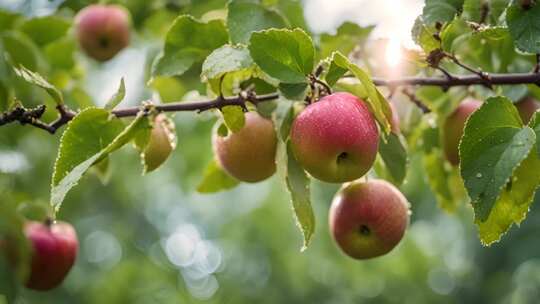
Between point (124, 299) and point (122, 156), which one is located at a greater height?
point (122, 156)

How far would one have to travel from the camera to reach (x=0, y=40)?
2408mm

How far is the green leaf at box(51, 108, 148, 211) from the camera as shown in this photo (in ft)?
4.88

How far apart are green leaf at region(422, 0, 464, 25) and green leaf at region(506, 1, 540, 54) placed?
0.16 metres

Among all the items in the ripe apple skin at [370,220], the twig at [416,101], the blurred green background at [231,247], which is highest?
the twig at [416,101]

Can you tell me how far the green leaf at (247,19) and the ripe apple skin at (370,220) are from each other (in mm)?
440

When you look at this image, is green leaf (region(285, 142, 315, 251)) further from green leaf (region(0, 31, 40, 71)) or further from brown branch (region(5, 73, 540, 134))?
green leaf (region(0, 31, 40, 71))

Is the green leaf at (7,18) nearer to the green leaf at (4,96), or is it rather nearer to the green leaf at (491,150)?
the green leaf at (4,96)

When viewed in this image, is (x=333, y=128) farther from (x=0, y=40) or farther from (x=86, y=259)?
(x=86, y=259)

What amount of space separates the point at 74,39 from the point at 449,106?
1.58 metres

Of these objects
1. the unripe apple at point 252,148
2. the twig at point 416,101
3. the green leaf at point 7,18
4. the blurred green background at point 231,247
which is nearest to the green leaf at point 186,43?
the unripe apple at point 252,148

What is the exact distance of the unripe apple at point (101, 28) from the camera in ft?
10.2

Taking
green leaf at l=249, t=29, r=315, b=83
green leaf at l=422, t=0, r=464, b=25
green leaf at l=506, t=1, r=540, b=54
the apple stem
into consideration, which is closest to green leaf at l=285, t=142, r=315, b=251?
green leaf at l=249, t=29, r=315, b=83

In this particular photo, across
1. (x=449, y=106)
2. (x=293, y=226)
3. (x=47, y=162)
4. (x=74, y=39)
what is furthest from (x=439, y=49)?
(x=293, y=226)

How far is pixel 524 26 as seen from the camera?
1.50 meters
